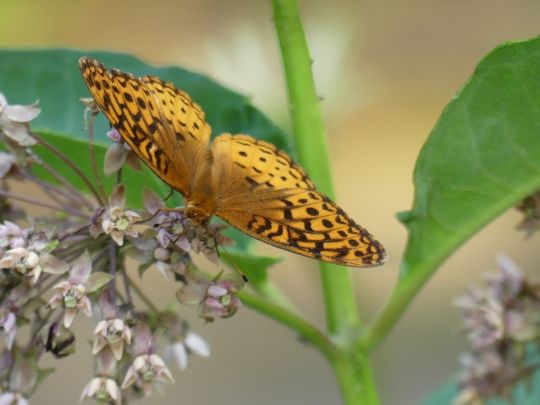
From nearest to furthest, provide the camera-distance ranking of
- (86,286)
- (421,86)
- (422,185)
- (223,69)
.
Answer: (86,286)
(422,185)
(223,69)
(421,86)

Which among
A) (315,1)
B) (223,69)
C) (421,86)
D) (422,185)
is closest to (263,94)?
(223,69)

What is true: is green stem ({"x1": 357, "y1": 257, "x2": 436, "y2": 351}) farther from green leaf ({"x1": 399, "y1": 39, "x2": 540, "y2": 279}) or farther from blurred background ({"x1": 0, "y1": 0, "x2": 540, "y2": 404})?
blurred background ({"x1": 0, "y1": 0, "x2": 540, "y2": 404})

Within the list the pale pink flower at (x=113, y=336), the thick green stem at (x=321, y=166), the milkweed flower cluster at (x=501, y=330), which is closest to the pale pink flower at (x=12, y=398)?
the pale pink flower at (x=113, y=336)

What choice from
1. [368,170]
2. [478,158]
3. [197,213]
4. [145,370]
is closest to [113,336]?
[145,370]

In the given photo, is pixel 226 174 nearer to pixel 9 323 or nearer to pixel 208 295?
Result: pixel 208 295

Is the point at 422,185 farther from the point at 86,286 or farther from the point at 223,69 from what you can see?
the point at 223,69

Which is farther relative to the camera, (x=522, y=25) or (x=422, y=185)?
(x=522, y=25)
